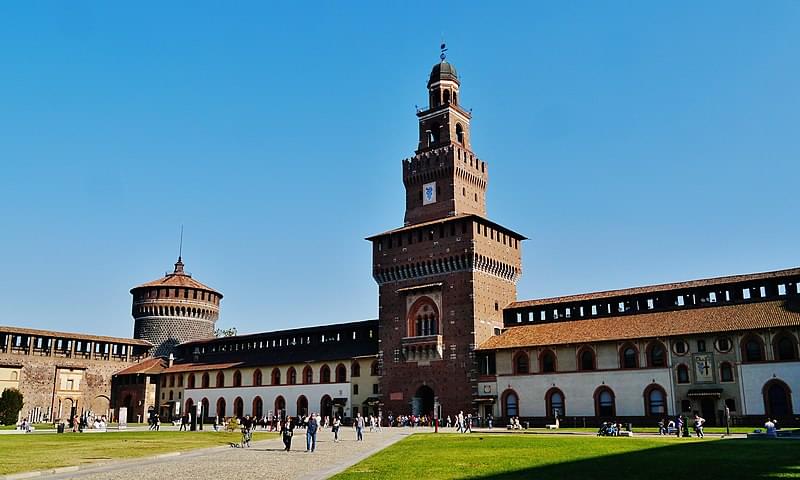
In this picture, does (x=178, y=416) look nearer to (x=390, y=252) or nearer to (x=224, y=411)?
(x=224, y=411)

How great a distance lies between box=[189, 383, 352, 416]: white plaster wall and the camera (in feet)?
238

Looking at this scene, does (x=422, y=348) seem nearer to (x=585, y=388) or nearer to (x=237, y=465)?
(x=585, y=388)

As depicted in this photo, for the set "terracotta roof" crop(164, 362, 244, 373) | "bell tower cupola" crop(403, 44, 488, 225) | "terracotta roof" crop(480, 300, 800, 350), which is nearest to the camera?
"terracotta roof" crop(480, 300, 800, 350)

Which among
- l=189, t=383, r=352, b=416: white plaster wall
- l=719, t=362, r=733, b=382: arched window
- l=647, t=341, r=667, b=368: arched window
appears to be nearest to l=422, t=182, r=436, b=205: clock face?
l=189, t=383, r=352, b=416: white plaster wall

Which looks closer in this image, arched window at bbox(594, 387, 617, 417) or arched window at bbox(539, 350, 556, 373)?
arched window at bbox(594, 387, 617, 417)

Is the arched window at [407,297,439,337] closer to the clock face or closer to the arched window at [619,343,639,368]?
the clock face

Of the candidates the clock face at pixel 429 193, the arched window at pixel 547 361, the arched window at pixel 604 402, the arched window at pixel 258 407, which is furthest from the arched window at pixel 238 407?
the arched window at pixel 604 402

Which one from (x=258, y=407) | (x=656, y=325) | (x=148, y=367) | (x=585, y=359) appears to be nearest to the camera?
(x=656, y=325)

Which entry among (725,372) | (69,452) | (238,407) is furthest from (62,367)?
(725,372)

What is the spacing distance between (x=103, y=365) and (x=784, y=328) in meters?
71.9

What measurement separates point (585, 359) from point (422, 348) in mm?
14066

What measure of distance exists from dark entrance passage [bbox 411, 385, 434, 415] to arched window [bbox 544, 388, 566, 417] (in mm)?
10513

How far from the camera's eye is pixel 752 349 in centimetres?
4938

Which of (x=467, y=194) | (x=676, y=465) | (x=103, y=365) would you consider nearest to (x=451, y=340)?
(x=467, y=194)
